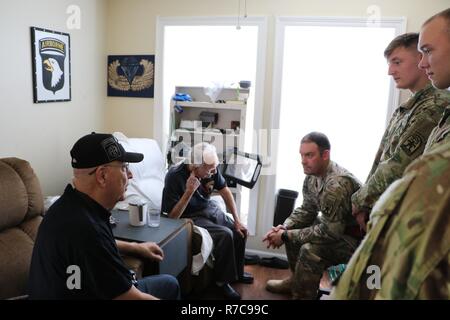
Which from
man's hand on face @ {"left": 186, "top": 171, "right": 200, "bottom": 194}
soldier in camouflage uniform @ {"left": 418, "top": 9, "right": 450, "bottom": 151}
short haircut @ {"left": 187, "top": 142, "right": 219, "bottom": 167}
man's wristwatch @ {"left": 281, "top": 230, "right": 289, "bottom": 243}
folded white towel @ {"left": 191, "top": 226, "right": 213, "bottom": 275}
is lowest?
folded white towel @ {"left": 191, "top": 226, "right": 213, "bottom": 275}

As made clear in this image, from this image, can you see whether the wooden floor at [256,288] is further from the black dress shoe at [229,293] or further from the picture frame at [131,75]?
the picture frame at [131,75]

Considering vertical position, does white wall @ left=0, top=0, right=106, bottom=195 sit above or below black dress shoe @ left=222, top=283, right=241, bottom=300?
above

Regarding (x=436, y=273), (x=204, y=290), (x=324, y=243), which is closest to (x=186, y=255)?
(x=204, y=290)

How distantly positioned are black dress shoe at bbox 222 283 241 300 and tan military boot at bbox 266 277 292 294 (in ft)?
0.90

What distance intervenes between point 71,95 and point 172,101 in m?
0.93

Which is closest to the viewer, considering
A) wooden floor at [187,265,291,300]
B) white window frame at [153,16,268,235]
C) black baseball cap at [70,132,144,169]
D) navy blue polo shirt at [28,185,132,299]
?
navy blue polo shirt at [28,185,132,299]

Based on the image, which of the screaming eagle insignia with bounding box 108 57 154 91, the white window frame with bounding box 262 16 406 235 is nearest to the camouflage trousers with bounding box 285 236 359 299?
the white window frame with bounding box 262 16 406 235

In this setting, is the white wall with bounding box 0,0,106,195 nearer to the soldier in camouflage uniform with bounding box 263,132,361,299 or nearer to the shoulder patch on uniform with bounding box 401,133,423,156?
the soldier in camouflage uniform with bounding box 263,132,361,299

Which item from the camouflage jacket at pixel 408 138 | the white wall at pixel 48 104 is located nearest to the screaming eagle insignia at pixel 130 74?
the white wall at pixel 48 104

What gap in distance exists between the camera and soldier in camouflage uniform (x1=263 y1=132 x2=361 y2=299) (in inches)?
81.4

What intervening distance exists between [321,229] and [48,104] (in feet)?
7.57

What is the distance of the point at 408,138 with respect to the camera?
150 centimetres

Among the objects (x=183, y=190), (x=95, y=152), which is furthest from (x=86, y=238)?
(x=183, y=190)

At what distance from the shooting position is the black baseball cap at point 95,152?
130 centimetres
